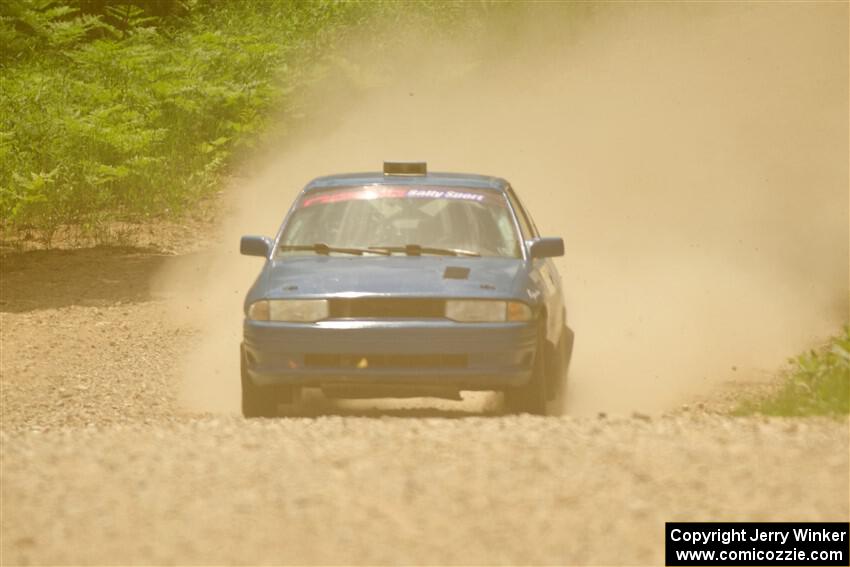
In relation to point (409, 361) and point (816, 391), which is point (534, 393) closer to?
point (409, 361)

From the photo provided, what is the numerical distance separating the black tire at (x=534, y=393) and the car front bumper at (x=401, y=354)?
217 mm

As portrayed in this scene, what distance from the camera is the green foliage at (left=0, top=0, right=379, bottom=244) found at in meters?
19.6

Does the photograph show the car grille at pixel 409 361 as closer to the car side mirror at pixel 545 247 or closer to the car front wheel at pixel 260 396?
the car front wheel at pixel 260 396

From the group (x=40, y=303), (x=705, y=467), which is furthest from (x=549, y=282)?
(x=40, y=303)

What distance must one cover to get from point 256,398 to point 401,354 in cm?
101

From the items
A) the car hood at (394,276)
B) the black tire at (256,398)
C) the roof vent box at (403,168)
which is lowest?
the black tire at (256,398)

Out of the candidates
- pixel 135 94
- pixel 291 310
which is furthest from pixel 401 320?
pixel 135 94

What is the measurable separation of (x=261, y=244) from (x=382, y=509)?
4.29 m

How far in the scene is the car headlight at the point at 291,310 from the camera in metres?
9.63

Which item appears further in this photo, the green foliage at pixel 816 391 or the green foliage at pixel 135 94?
the green foliage at pixel 135 94

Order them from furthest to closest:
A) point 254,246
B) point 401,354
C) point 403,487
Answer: point 254,246 → point 401,354 → point 403,487

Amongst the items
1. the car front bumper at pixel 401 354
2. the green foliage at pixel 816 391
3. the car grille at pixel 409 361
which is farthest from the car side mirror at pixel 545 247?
the green foliage at pixel 816 391

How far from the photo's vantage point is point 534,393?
984 centimetres

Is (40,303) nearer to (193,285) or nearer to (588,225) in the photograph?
(193,285)
